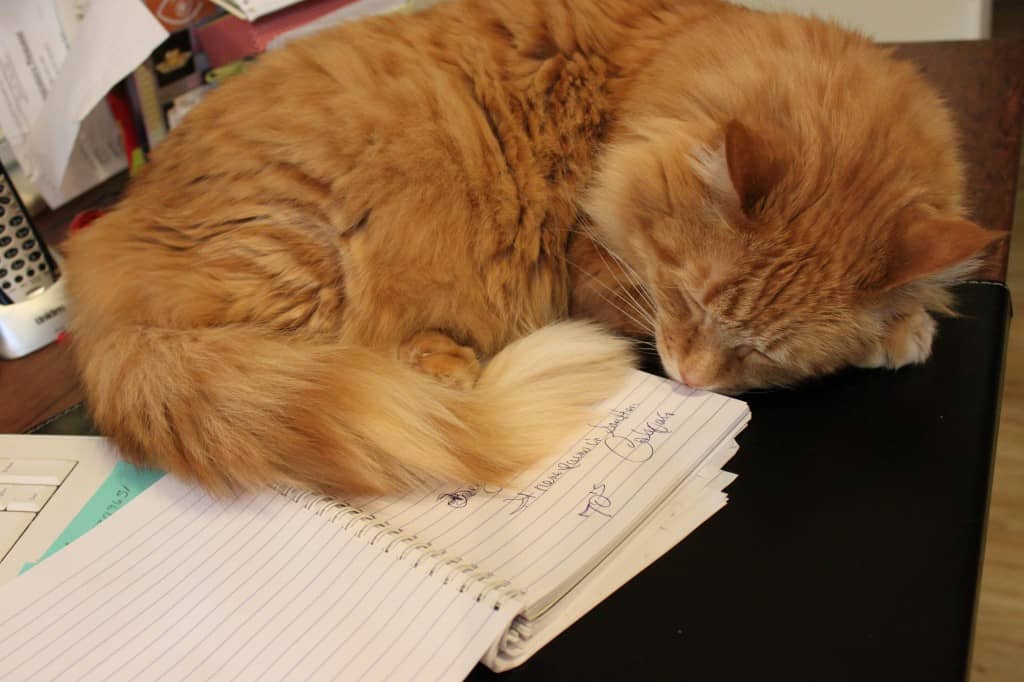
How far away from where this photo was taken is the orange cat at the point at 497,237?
89 cm

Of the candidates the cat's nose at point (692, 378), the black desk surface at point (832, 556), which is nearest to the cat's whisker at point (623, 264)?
the cat's nose at point (692, 378)

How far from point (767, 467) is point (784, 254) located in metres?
0.26

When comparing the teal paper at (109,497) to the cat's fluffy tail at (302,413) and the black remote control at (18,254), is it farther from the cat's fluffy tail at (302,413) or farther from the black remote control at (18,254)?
the black remote control at (18,254)

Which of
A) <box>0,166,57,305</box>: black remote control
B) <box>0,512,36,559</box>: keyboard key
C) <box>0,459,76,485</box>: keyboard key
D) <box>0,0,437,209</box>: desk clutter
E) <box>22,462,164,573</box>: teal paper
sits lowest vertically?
<box>22,462,164,573</box>: teal paper

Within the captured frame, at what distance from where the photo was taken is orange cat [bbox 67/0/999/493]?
894mm

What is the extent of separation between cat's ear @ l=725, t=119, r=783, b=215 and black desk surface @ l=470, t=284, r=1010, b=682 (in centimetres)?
29

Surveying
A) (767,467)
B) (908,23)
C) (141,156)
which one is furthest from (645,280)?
(908,23)

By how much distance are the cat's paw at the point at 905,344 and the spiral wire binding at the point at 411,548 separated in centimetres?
61

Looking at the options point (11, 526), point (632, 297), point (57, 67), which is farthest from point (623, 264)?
point (57, 67)

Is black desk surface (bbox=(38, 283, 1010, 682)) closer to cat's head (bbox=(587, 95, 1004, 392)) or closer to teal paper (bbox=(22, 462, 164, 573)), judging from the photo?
cat's head (bbox=(587, 95, 1004, 392))

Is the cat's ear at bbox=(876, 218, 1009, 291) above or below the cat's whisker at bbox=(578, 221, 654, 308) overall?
above

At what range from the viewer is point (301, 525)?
816 millimetres

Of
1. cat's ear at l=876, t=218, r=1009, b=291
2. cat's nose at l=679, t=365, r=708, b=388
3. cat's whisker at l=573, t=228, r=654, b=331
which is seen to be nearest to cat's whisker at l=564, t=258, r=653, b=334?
cat's whisker at l=573, t=228, r=654, b=331

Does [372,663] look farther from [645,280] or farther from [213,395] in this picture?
[645,280]
